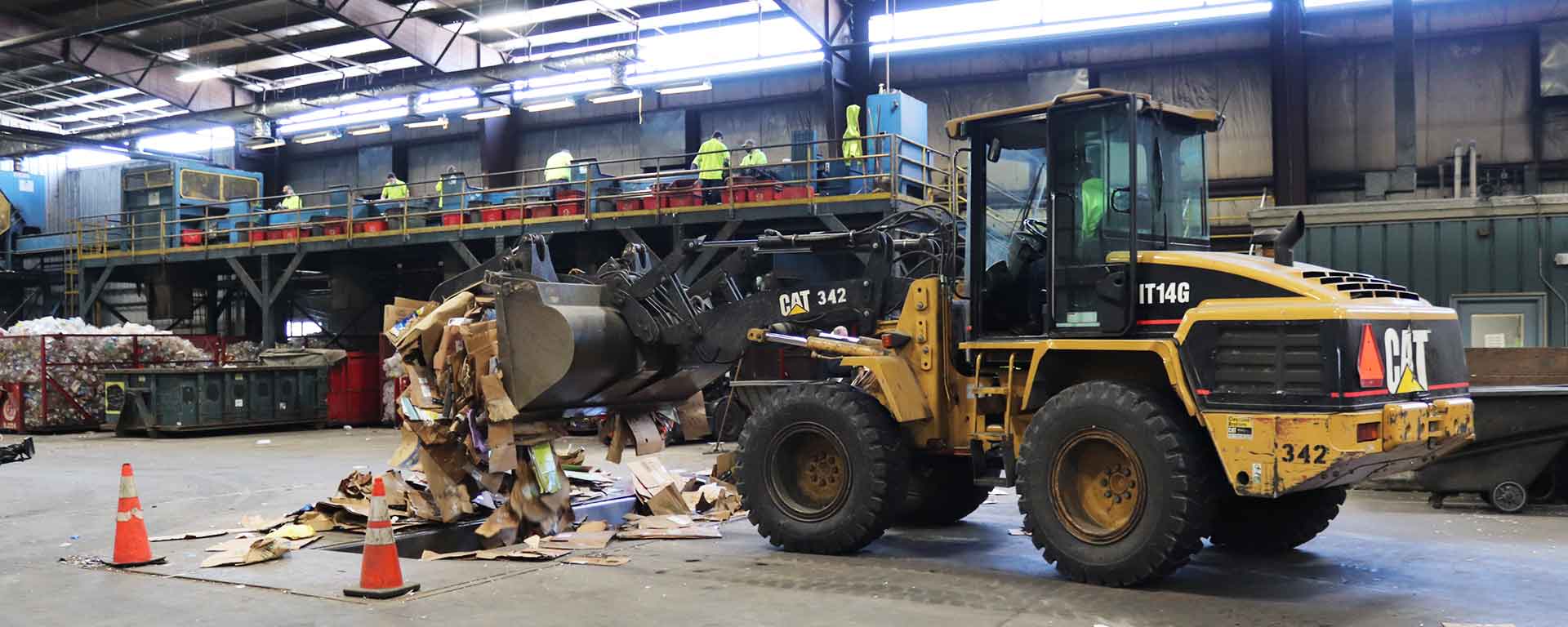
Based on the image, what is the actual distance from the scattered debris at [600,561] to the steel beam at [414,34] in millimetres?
18833

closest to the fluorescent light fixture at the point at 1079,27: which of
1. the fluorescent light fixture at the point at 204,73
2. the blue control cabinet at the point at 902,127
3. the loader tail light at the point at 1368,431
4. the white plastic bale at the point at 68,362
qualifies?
the blue control cabinet at the point at 902,127

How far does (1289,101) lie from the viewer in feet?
71.1

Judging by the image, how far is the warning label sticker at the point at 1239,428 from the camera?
662 cm

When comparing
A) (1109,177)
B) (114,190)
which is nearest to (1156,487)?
(1109,177)

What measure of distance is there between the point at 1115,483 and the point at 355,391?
65.3 feet

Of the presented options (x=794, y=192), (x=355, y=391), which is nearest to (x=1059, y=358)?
(x=794, y=192)

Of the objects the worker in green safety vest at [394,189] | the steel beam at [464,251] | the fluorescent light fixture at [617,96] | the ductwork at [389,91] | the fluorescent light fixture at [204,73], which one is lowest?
the steel beam at [464,251]

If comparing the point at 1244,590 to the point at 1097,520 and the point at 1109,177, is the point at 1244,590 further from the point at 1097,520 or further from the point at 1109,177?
the point at 1109,177

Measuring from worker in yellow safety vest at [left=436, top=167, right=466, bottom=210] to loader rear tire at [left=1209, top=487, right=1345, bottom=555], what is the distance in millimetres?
16547

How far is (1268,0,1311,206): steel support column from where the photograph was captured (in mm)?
21516

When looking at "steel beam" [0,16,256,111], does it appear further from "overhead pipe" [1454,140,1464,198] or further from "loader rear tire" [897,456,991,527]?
"overhead pipe" [1454,140,1464,198]

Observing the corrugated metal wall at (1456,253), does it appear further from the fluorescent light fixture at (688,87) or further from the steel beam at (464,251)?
the steel beam at (464,251)

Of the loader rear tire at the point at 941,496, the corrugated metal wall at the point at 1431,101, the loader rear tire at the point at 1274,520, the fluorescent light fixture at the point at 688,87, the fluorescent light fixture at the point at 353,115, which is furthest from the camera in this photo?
the fluorescent light fixture at the point at 353,115

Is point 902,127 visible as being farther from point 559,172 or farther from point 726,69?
point 559,172
